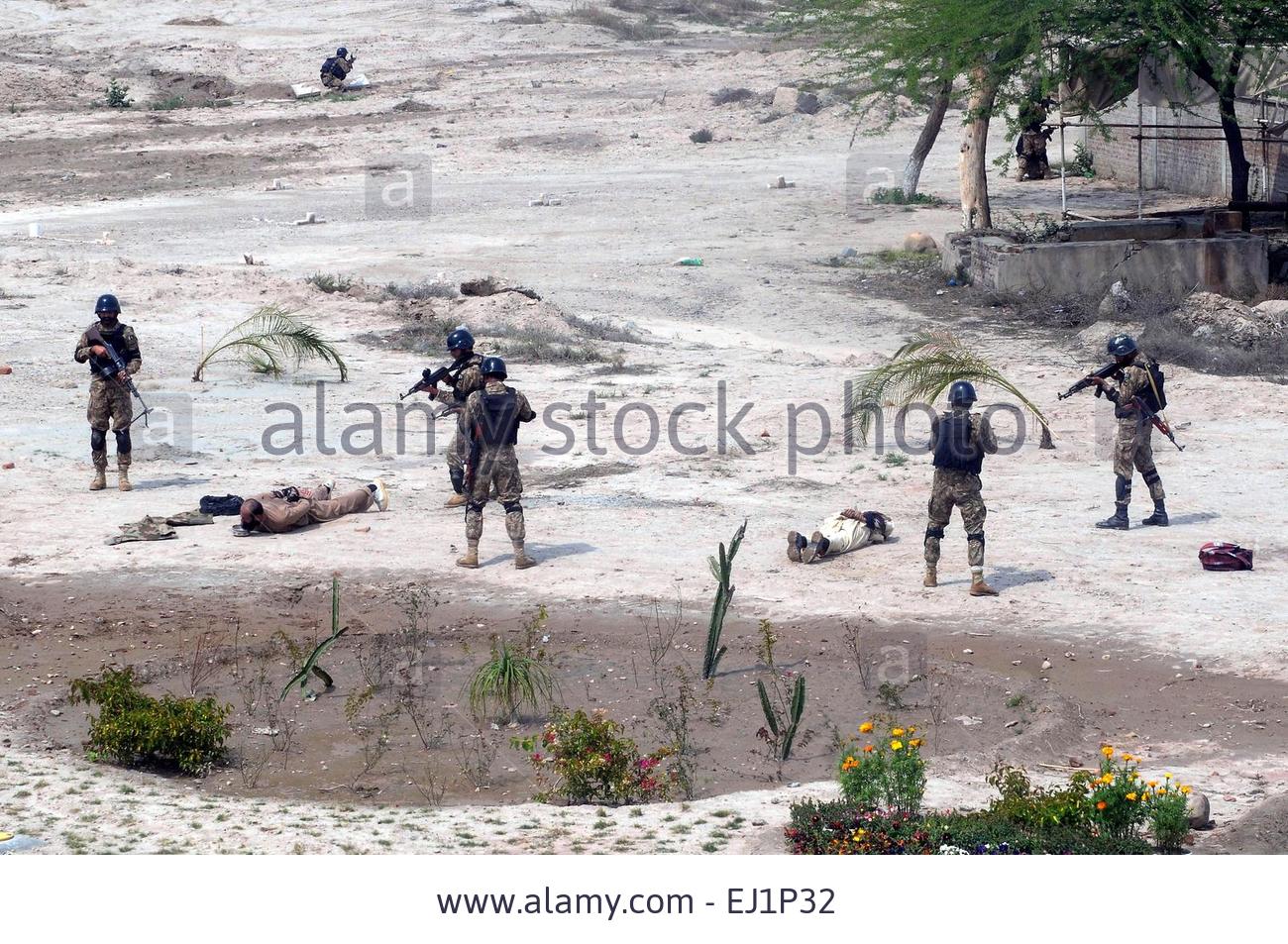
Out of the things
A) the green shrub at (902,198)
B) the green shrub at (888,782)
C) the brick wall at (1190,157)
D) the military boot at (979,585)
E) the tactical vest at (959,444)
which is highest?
the brick wall at (1190,157)

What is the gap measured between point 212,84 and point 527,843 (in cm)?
3911

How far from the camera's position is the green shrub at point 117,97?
4059 cm

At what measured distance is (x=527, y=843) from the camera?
280 inches

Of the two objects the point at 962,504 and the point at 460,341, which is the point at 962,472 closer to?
the point at 962,504

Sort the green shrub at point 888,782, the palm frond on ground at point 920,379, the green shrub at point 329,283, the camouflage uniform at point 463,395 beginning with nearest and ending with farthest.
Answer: the green shrub at point 888,782, the camouflage uniform at point 463,395, the palm frond on ground at point 920,379, the green shrub at point 329,283

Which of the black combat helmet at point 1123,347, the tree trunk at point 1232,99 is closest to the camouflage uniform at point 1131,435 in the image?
the black combat helmet at point 1123,347

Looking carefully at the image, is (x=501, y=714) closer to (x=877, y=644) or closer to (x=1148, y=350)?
(x=877, y=644)

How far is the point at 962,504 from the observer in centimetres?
1106

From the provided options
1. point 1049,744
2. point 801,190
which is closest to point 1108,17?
point 801,190

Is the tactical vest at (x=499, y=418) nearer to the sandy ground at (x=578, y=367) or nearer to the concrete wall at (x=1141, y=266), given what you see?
the sandy ground at (x=578, y=367)

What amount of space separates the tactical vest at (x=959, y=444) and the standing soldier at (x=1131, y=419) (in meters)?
1.87

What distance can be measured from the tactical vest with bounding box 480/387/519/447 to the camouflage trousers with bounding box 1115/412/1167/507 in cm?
460

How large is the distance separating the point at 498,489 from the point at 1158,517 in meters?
5.10

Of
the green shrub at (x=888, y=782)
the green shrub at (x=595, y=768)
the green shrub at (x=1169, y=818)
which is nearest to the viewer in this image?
the green shrub at (x=1169, y=818)
